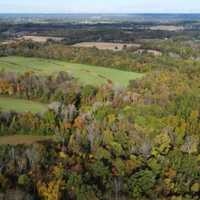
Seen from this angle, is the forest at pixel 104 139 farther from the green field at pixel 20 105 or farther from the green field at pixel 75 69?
the green field at pixel 75 69

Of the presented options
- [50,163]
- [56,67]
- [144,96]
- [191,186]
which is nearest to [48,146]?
[50,163]

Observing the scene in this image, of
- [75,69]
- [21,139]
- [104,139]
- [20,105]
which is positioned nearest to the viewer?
[104,139]

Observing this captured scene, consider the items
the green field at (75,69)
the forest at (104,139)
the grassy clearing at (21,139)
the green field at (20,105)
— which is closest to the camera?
the forest at (104,139)

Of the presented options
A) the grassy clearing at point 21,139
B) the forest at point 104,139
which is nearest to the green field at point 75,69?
the forest at point 104,139

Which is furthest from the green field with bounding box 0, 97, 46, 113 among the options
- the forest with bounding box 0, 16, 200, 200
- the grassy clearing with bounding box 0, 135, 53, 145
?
the grassy clearing with bounding box 0, 135, 53, 145

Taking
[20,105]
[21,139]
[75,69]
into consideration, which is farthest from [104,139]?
[75,69]

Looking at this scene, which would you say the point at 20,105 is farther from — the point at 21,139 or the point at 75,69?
the point at 75,69
